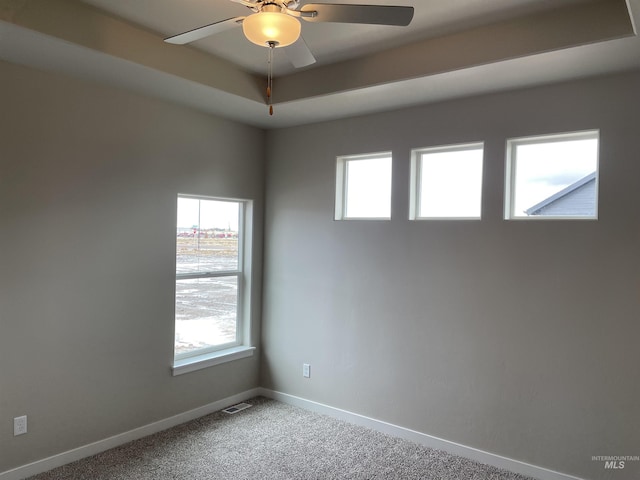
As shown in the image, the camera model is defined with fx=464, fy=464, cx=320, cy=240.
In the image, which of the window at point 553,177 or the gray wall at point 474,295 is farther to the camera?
the window at point 553,177

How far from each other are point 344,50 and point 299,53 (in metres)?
0.97

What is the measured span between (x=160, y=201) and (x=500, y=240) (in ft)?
7.96

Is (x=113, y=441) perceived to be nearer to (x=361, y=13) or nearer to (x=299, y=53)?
(x=299, y=53)

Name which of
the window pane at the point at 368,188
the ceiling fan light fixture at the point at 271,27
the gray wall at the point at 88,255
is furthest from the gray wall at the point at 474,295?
the ceiling fan light fixture at the point at 271,27

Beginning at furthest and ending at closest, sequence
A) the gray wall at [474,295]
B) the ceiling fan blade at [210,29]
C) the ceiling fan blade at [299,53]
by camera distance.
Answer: the gray wall at [474,295] < the ceiling fan blade at [299,53] < the ceiling fan blade at [210,29]

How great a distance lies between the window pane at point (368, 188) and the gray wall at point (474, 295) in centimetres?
15

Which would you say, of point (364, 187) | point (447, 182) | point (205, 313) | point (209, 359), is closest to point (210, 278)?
point (205, 313)

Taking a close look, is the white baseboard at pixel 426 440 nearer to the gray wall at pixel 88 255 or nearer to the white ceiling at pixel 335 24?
the gray wall at pixel 88 255

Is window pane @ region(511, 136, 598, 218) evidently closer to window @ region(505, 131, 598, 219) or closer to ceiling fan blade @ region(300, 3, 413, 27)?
window @ region(505, 131, 598, 219)

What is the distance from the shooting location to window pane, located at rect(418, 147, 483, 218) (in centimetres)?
327

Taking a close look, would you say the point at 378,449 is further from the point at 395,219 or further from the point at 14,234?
the point at 14,234

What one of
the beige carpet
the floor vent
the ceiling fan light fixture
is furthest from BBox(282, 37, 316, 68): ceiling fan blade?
the floor vent

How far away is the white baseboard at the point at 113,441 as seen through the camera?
275 cm

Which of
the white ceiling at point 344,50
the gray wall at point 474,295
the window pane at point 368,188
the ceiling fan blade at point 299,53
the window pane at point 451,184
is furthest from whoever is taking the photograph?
the window pane at point 368,188
